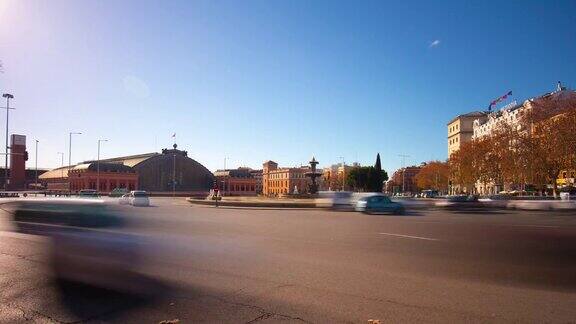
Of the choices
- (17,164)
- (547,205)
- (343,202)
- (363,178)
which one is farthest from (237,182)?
(547,205)

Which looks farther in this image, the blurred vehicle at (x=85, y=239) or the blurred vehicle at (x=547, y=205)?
the blurred vehicle at (x=547, y=205)

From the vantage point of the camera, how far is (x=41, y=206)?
643 inches

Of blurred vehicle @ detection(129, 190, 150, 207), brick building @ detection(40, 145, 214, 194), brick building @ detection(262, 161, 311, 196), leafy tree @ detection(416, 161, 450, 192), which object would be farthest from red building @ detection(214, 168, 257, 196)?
blurred vehicle @ detection(129, 190, 150, 207)

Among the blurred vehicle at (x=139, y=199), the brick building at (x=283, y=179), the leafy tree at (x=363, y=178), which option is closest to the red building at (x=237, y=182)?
the brick building at (x=283, y=179)

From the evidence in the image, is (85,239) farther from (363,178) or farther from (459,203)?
(363,178)

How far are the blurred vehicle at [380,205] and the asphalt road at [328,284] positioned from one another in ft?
55.2

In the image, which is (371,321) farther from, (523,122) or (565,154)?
(523,122)

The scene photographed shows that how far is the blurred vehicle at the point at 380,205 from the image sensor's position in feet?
95.5

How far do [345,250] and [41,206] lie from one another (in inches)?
469

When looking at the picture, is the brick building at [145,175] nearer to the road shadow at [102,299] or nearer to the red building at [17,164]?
the red building at [17,164]

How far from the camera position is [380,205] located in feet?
96.0

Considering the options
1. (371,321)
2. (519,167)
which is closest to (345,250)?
(371,321)

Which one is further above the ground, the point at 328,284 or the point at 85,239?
the point at 85,239

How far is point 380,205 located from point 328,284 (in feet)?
73.9
